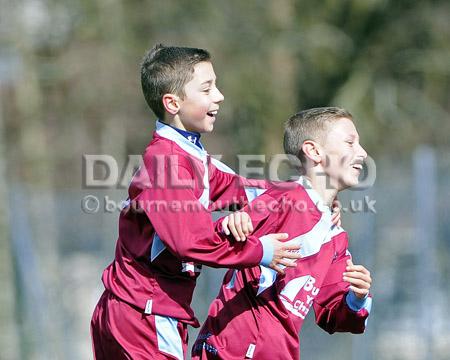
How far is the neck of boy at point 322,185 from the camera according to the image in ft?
13.1

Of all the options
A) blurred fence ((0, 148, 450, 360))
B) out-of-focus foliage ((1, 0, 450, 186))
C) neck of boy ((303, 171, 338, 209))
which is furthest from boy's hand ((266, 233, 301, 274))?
out-of-focus foliage ((1, 0, 450, 186))

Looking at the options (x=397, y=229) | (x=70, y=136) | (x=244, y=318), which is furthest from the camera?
(x=70, y=136)

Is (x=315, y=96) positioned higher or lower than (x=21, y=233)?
higher

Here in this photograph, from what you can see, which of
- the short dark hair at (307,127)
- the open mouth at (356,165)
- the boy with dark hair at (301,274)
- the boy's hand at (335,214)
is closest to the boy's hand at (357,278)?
the boy with dark hair at (301,274)

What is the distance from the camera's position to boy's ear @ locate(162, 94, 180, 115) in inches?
151

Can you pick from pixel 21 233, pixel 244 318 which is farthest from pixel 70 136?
Result: pixel 244 318

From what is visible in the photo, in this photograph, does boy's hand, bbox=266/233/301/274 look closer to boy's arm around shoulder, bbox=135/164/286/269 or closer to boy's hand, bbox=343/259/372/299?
boy's arm around shoulder, bbox=135/164/286/269

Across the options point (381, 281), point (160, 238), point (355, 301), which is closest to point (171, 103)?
point (160, 238)

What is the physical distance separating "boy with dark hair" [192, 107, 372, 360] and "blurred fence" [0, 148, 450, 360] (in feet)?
12.1

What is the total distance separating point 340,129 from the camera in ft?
13.2

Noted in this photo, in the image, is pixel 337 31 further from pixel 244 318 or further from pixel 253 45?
pixel 244 318

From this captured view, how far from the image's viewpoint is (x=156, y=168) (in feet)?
12.0

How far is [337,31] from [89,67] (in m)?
3.95

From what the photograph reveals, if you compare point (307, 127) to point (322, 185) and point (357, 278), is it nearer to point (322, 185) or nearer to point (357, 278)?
point (322, 185)
